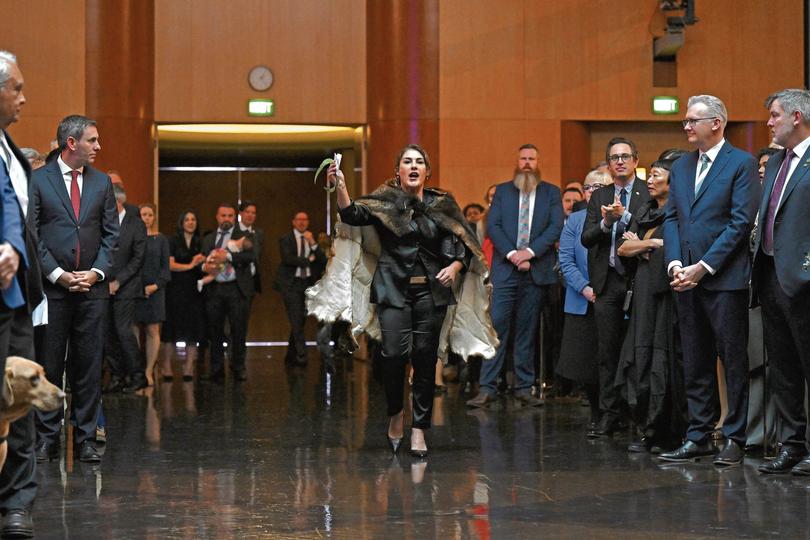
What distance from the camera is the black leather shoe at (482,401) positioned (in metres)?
8.98

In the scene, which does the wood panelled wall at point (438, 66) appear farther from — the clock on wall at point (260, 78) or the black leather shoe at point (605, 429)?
the black leather shoe at point (605, 429)

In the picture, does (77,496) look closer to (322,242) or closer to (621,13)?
(322,242)

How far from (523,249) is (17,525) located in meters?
5.06

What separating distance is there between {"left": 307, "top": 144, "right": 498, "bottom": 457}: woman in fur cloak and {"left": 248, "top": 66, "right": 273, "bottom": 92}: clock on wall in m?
6.80

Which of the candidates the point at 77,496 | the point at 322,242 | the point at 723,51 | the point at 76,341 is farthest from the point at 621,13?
the point at 77,496

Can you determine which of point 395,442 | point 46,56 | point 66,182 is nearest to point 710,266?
point 395,442

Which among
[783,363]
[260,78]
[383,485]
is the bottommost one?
[383,485]

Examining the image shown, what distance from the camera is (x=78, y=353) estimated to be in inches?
261

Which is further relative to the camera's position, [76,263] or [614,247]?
[614,247]

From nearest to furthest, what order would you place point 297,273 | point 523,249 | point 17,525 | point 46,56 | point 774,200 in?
point 17,525, point 774,200, point 523,249, point 297,273, point 46,56

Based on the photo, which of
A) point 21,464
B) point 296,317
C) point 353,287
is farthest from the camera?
point 296,317

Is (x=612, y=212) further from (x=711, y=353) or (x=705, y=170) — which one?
(x=711, y=353)

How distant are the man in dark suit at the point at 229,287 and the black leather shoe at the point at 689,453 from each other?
5.21 m

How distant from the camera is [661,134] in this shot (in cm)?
1390
